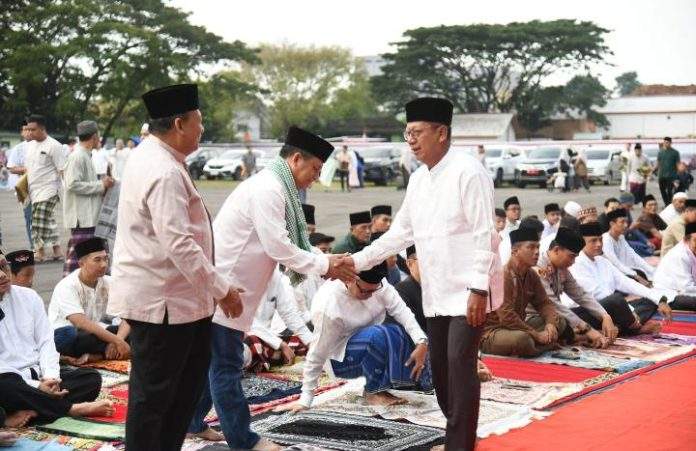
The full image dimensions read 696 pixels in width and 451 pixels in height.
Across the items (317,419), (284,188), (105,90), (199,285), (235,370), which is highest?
(105,90)

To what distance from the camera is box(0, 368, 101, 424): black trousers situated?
5539 millimetres

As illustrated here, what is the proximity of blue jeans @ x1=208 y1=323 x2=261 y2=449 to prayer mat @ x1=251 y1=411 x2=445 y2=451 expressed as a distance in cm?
40

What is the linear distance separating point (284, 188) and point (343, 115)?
58554mm

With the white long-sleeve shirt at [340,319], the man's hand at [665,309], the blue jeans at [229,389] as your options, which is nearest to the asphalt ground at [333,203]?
the white long-sleeve shirt at [340,319]

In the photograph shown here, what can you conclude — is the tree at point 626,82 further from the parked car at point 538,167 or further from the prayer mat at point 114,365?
the prayer mat at point 114,365

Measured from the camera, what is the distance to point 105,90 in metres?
38.8

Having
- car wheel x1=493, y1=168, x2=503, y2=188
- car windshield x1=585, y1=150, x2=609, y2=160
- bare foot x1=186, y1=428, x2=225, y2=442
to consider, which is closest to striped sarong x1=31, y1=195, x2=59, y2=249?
bare foot x1=186, y1=428, x2=225, y2=442

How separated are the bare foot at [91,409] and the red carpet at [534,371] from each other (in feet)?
9.18

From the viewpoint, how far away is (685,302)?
10.1 m

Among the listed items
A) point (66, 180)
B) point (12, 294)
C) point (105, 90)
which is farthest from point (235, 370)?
point (105, 90)

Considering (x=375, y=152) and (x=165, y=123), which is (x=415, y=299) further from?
(x=375, y=152)

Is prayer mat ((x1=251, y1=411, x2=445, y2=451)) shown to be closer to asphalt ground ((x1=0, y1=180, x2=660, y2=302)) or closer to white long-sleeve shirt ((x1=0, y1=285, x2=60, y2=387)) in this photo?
white long-sleeve shirt ((x1=0, y1=285, x2=60, y2=387))

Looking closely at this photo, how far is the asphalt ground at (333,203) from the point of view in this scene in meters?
14.2

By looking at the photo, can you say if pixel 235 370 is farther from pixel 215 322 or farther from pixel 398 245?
Answer: pixel 398 245
